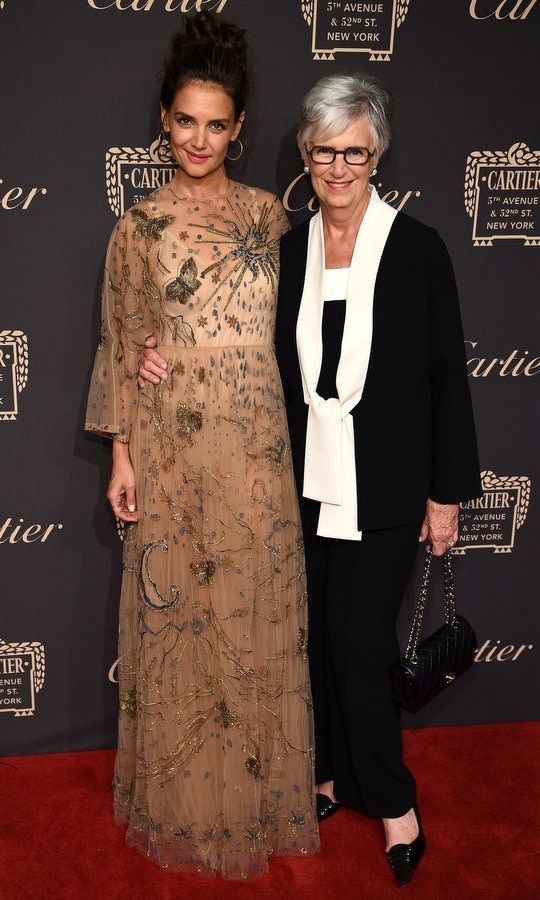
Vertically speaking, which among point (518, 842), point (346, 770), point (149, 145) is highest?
point (149, 145)

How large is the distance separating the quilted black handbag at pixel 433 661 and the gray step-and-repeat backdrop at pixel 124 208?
47cm

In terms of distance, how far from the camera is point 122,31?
7.68 ft

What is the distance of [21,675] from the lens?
279 centimetres

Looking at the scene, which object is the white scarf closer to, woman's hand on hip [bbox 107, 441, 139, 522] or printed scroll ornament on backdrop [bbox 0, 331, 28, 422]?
woman's hand on hip [bbox 107, 441, 139, 522]

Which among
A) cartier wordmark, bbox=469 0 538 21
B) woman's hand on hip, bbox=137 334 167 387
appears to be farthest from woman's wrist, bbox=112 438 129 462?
cartier wordmark, bbox=469 0 538 21

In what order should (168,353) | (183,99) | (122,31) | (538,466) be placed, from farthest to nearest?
(538,466) < (122,31) < (168,353) < (183,99)

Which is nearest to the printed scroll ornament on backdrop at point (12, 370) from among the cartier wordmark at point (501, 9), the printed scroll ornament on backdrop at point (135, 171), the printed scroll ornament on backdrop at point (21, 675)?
the printed scroll ornament on backdrop at point (135, 171)

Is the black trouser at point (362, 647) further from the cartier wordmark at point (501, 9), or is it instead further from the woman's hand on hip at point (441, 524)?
the cartier wordmark at point (501, 9)

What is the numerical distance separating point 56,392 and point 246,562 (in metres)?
0.82

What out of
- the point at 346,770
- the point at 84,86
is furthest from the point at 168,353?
the point at 346,770

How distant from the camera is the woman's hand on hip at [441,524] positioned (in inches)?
88.9

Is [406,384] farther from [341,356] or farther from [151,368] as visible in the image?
[151,368]

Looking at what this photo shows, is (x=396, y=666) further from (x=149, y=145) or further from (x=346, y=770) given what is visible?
(x=149, y=145)

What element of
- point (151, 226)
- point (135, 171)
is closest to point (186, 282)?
point (151, 226)
